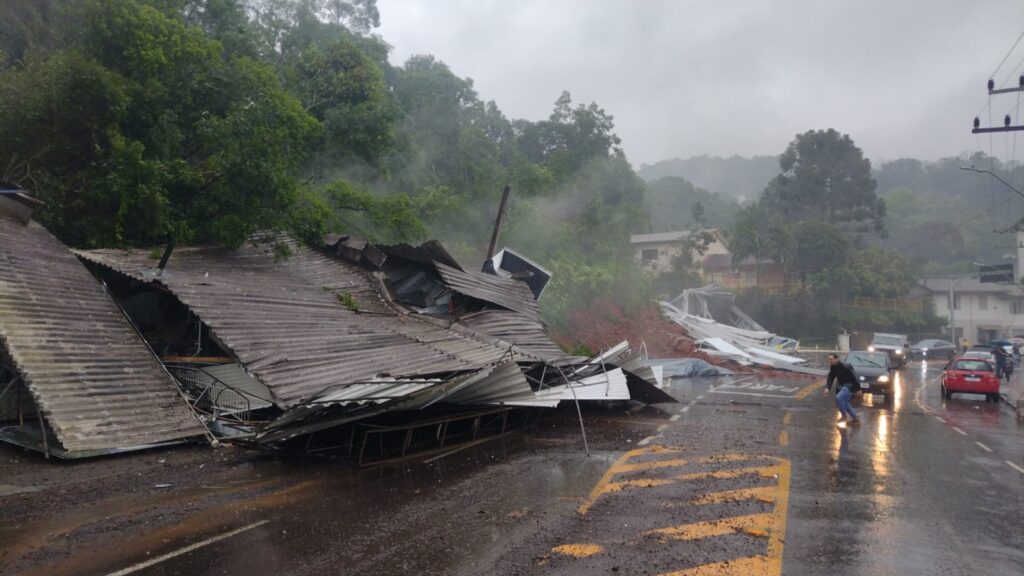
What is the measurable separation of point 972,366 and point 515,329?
14577mm

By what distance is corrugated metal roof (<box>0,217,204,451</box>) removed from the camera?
9.44m

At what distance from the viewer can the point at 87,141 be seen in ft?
50.9

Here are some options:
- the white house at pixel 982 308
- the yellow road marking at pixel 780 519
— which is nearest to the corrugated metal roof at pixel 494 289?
the yellow road marking at pixel 780 519

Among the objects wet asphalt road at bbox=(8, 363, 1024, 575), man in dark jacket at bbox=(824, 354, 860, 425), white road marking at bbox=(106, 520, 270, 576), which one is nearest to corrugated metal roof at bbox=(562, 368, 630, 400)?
wet asphalt road at bbox=(8, 363, 1024, 575)

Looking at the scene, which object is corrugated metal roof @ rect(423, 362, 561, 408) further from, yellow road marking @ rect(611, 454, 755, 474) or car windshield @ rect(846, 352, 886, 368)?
car windshield @ rect(846, 352, 886, 368)

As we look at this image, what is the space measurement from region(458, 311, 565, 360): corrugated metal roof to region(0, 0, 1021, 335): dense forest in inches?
208

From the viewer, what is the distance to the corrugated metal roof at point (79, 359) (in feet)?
31.0

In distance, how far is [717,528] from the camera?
6.75 metres

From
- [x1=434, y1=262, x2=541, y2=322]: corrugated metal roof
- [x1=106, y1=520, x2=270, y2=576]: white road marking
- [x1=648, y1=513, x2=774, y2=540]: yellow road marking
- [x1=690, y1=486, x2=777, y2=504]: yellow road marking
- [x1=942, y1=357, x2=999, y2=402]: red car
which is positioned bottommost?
[x1=106, y1=520, x2=270, y2=576]: white road marking

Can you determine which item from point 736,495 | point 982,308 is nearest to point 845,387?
point 736,495

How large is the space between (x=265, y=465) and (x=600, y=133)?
38484 mm

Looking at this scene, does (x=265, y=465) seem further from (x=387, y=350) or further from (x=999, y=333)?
(x=999, y=333)

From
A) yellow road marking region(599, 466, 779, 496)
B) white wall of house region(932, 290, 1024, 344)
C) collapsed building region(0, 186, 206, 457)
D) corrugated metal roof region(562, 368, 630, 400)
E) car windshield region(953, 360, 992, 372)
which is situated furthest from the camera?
white wall of house region(932, 290, 1024, 344)

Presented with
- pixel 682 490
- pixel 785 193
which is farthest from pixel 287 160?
pixel 785 193
